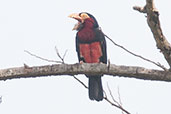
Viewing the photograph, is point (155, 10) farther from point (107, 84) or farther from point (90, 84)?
point (90, 84)

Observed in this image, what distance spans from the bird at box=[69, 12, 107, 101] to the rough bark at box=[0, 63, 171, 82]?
177 centimetres

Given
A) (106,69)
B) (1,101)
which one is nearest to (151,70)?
(106,69)

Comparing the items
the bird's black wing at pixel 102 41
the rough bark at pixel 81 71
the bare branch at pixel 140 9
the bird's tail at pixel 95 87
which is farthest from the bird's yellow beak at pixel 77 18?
the bare branch at pixel 140 9

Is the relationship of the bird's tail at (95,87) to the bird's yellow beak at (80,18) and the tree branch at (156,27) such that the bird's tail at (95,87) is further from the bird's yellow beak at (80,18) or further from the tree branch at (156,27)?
the tree branch at (156,27)

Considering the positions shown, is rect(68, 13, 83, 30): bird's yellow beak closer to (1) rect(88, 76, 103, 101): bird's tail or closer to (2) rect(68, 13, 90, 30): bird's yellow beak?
(2) rect(68, 13, 90, 30): bird's yellow beak

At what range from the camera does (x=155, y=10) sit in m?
2.74

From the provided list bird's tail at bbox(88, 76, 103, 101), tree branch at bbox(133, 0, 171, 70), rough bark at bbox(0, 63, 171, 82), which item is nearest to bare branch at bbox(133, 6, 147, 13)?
tree branch at bbox(133, 0, 171, 70)

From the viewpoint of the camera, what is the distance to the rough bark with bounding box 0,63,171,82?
122 inches

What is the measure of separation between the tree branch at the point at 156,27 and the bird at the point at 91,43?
82.5 inches

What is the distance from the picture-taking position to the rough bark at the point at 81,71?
3.10 meters

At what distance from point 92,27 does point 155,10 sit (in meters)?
2.39

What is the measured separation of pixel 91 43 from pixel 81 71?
6.06 ft

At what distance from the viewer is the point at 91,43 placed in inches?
197

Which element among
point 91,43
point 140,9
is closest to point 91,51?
point 91,43
